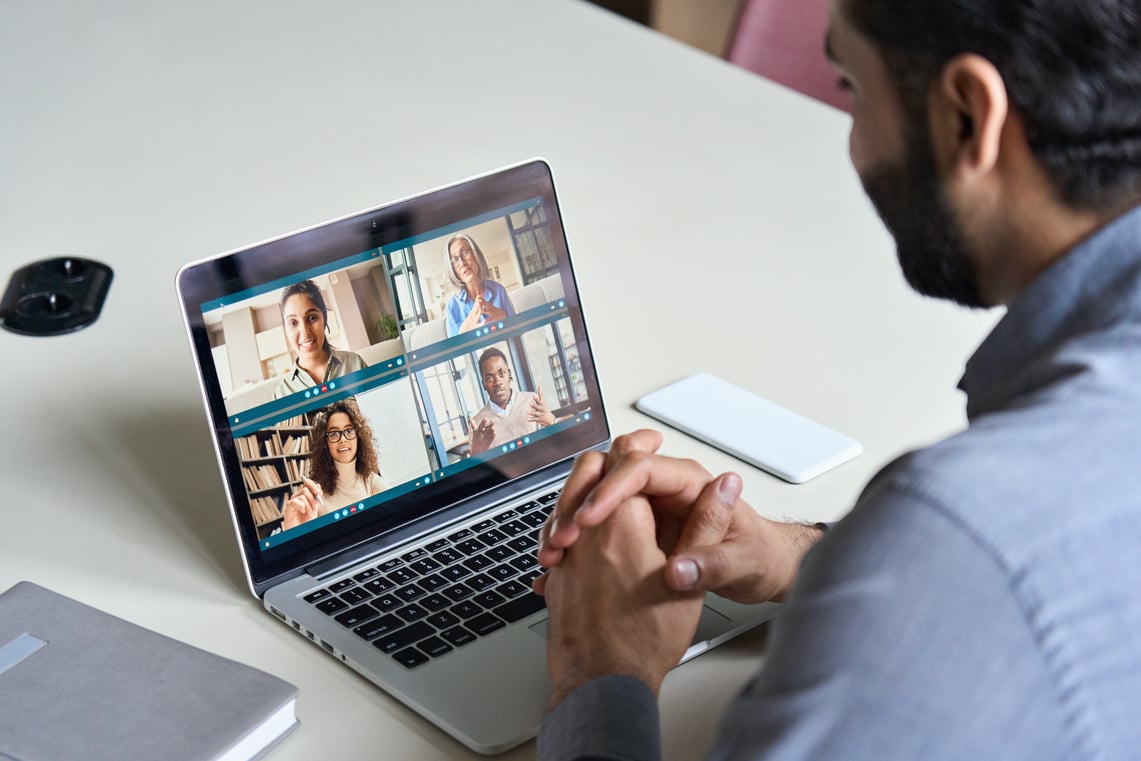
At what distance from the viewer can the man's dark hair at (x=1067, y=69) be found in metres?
0.76

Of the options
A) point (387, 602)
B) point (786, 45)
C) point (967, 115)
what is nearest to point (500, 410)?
point (387, 602)

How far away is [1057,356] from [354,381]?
1.85 ft

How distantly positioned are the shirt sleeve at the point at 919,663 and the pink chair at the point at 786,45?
1.63m

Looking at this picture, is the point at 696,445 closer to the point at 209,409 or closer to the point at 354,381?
the point at 354,381

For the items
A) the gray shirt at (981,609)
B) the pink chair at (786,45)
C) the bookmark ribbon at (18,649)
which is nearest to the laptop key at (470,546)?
the bookmark ribbon at (18,649)

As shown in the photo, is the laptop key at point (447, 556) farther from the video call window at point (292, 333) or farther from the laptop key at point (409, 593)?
the video call window at point (292, 333)

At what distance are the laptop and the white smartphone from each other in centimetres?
13

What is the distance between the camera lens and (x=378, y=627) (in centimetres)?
99

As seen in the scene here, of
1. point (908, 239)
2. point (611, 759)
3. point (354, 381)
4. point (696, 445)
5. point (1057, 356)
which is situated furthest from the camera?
point (696, 445)

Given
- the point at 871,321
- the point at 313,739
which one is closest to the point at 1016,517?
the point at 313,739

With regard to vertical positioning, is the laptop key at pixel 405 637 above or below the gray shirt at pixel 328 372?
below

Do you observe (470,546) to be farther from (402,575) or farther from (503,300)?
(503,300)

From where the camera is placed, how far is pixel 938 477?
2.08 ft

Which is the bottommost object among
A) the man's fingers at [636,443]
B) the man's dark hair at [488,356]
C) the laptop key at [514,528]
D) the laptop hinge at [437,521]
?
the laptop key at [514,528]
